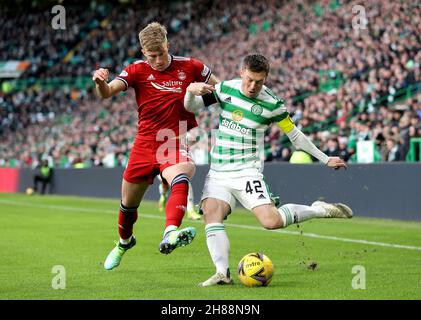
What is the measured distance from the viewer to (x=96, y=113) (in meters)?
37.4

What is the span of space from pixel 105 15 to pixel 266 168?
25.0m

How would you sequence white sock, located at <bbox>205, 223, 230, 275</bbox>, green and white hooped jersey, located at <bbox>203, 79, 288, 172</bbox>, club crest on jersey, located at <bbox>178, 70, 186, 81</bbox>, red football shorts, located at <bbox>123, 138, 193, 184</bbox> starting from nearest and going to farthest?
1. white sock, located at <bbox>205, 223, 230, 275</bbox>
2. green and white hooped jersey, located at <bbox>203, 79, 288, 172</bbox>
3. red football shorts, located at <bbox>123, 138, 193, 184</bbox>
4. club crest on jersey, located at <bbox>178, 70, 186, 81</bbox>

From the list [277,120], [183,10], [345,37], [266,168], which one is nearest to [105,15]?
[183,10]

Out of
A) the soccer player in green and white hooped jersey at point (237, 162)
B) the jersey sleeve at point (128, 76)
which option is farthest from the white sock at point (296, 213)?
the jersey sleeve at point (128, 76)

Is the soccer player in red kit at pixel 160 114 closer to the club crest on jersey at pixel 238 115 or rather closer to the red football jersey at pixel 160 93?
the red football jersey at pixel 160 93

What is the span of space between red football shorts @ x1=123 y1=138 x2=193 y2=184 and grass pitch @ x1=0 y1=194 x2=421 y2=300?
1.03 m

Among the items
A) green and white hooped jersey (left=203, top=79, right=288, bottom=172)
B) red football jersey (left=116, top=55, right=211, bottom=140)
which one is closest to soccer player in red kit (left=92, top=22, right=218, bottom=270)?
red football jersey (left=116, top=55, right=211, bottom=140)

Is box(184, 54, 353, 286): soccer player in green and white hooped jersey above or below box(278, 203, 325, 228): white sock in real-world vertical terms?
above

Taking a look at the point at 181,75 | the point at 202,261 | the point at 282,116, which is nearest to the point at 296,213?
the point at 282,116

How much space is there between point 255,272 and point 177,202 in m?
0.95

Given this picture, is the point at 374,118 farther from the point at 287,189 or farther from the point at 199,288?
the point at 199,288

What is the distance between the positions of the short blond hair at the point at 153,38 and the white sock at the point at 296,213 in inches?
75.7

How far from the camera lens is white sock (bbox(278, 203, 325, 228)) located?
8711mm

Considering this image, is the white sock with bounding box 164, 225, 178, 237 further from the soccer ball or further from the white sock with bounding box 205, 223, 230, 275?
the soccer ball
